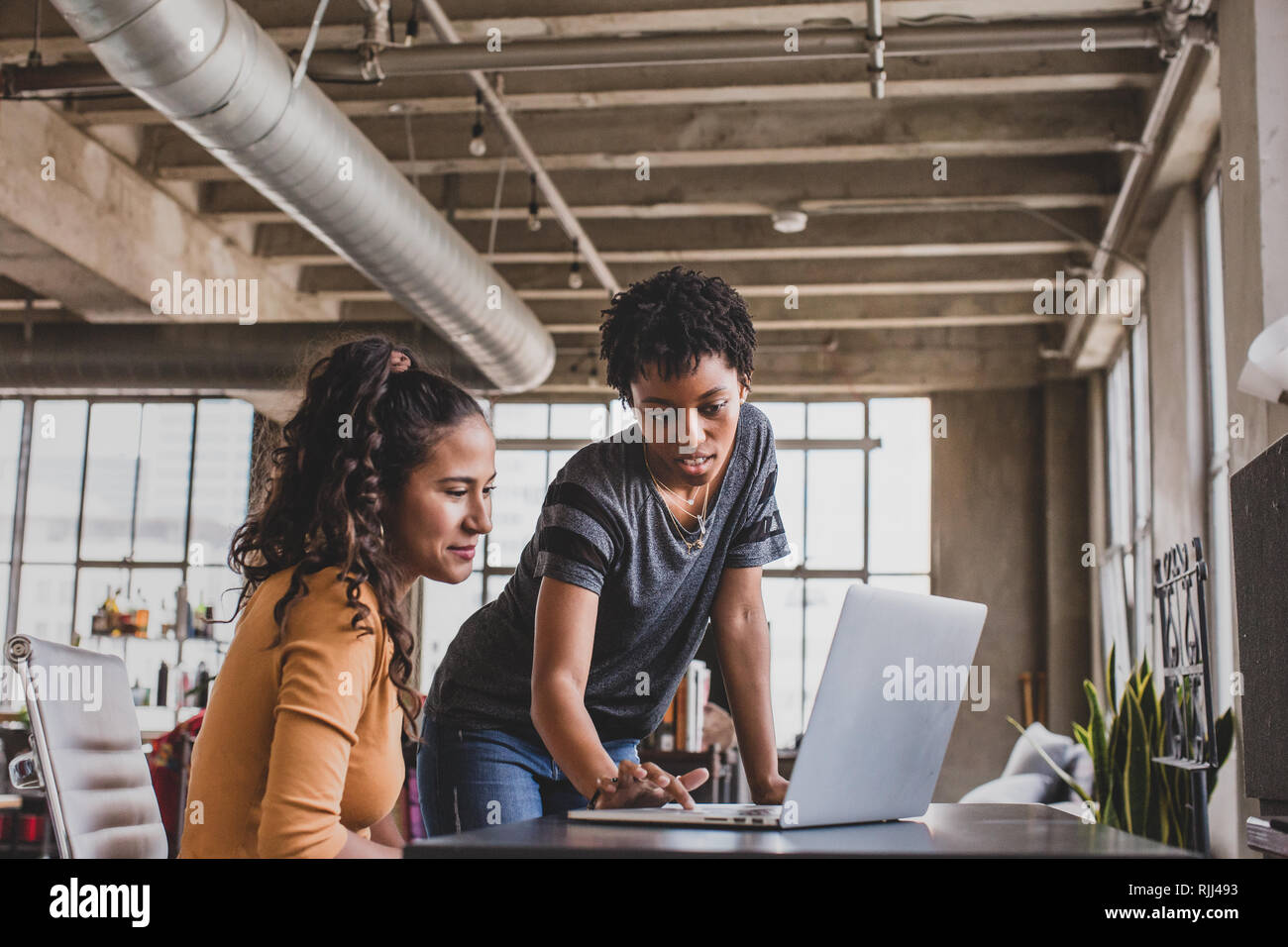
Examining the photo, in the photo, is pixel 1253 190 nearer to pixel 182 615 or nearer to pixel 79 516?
pixel 182 615

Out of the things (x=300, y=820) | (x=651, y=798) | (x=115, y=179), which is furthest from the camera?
(x=115, y=179)

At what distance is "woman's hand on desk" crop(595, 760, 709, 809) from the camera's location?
1322 mm

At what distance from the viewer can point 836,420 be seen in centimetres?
919

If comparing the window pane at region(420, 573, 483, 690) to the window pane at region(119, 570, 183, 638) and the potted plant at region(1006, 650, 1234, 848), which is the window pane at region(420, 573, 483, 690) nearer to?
the window pane at region(119, 570, 183, 638)

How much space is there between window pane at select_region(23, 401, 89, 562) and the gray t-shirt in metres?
8.66

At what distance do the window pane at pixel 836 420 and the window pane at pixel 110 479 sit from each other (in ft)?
16.6

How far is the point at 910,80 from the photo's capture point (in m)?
4.61

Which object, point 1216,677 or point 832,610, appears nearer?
point 1216,677

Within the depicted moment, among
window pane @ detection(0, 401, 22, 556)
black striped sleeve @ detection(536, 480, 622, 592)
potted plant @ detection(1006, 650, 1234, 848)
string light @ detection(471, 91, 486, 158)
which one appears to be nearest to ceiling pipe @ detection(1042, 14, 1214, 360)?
potted plant @ detection(1006, 650, 1234, 848)

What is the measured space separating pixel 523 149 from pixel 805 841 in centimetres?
440

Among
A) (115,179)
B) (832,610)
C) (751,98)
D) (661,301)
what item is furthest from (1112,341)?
(661,301)

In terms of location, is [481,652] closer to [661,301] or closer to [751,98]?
[661,301]

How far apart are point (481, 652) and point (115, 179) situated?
4581 mm
